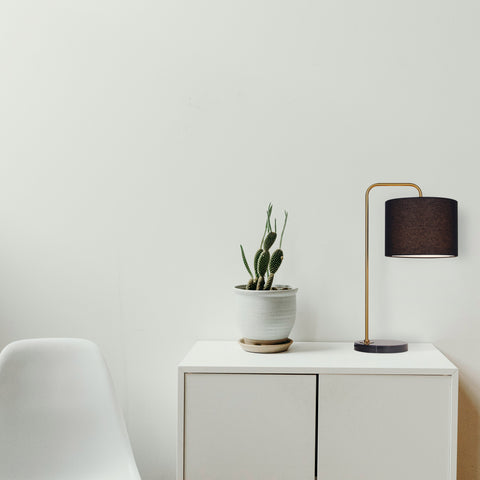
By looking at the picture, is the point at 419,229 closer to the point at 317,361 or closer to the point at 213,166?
the point at 317,361

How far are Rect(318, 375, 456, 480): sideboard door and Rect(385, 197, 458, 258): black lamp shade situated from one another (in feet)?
1.29

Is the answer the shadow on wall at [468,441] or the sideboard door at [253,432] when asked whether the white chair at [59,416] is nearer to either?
the sideboard door at [253,432]

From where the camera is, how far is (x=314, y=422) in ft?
4.83

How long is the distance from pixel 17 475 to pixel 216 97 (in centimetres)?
136

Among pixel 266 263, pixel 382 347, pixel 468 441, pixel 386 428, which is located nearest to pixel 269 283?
pixel 266 263

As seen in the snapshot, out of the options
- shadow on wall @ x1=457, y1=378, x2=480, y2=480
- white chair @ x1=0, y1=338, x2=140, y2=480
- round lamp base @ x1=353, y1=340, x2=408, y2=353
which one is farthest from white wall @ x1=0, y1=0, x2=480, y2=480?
white chair @ x1=0, y1=338, x2=140, y2=480

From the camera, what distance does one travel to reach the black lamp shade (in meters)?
1.60

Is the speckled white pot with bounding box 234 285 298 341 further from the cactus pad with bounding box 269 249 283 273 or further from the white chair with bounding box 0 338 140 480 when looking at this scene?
the white chair with bounding box 0 338 140 480

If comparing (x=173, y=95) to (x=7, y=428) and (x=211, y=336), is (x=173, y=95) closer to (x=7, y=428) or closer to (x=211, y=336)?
(x=211, y=336)

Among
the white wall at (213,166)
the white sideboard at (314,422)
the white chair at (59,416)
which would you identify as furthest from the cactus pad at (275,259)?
the white chair at (59,416)

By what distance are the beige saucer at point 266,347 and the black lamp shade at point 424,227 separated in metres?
0.47

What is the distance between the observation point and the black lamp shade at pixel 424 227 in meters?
1.60

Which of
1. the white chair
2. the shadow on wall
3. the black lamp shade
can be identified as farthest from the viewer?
the shadow on wall

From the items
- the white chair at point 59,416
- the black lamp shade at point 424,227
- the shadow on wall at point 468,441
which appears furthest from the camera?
the shadow on wall at point 468,441
